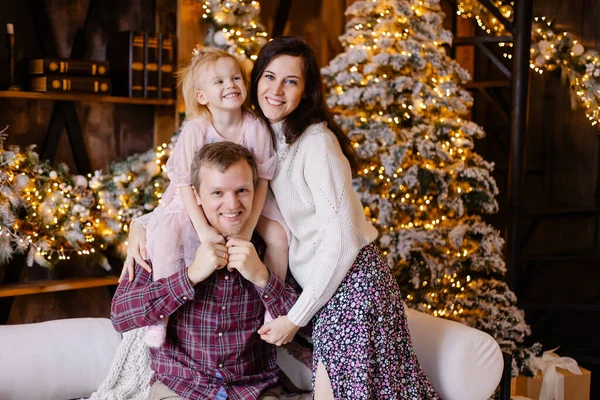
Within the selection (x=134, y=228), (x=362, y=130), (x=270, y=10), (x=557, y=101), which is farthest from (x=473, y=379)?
(x=557, y=101)

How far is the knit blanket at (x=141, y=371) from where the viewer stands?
2.65 meters

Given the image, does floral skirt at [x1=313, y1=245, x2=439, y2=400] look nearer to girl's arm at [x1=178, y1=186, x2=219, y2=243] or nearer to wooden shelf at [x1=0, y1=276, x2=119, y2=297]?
girl's arm at [x1=178, y1=186, x2=219, y2=243]

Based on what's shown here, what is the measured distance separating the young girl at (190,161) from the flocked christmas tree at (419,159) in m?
1.79

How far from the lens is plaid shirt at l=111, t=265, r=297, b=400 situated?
245 centimetres

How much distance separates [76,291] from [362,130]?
1899mm

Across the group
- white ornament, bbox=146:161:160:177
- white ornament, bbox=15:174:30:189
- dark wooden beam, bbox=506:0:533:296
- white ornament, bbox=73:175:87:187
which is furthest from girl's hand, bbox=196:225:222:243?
dark wooden beam, bbox=506:0:533:296

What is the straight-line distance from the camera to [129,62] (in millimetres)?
4387

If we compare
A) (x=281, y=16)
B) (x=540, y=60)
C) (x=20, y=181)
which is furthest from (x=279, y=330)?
(x=540, y=60)

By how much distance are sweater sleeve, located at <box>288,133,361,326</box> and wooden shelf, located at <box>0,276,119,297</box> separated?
2.18 meters

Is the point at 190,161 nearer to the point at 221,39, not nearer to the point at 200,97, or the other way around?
the point at 200,97

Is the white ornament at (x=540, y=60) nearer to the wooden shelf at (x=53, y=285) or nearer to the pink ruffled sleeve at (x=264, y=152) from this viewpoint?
the wooden shelf at (x=53, y=285)

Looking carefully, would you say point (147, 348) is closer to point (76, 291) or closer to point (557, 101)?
point (76, 291)

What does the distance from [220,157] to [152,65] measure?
2267mm

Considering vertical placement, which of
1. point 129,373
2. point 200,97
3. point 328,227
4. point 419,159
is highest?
point 200,97
